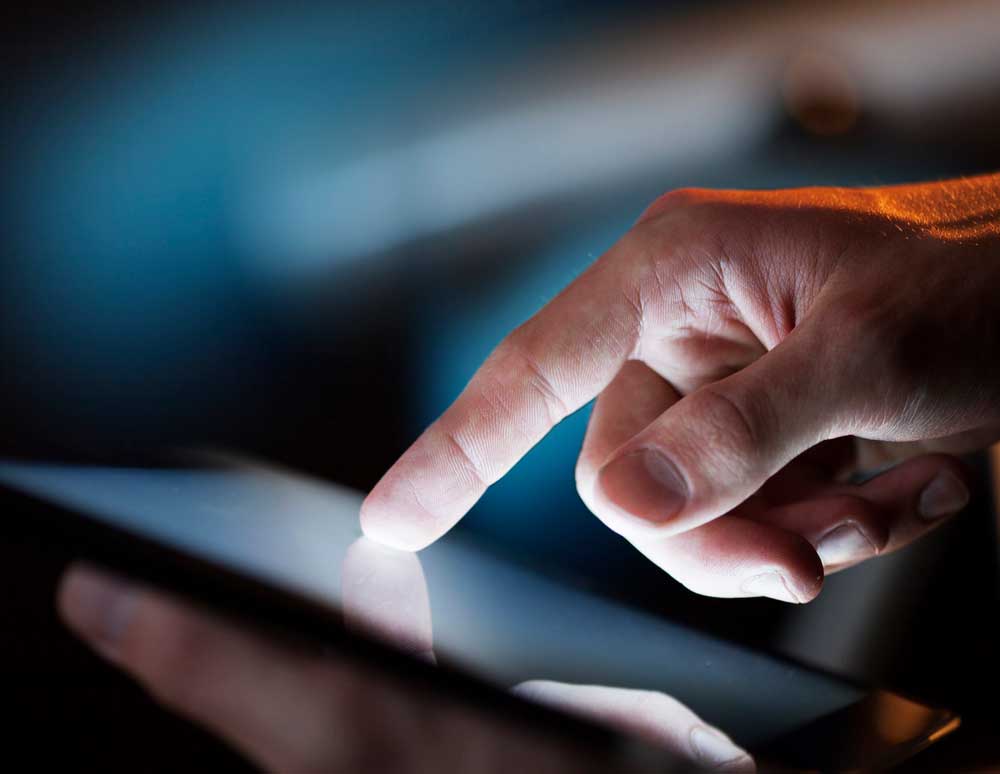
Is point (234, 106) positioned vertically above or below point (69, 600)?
above

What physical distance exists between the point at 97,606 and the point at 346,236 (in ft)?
3.59

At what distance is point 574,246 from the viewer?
1531 millimetres

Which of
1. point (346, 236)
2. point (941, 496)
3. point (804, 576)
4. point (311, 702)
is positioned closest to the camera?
point (311, 702)

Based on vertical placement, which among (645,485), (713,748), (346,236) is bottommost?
(713,748)

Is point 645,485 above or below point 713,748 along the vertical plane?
above

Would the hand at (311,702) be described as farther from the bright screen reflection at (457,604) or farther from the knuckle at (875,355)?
the knuckle at (875,355)

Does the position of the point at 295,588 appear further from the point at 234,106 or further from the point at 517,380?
the point at 234,106

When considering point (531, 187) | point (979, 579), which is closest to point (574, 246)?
point (531, 187)

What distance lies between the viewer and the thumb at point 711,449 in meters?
0.48

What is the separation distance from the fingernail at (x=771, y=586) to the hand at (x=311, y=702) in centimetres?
20

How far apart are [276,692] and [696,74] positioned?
1.79m

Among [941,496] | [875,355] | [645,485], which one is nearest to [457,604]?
[645,485]

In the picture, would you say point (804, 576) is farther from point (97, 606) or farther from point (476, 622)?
point (97, 606)

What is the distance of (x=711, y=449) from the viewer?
1.58ft
